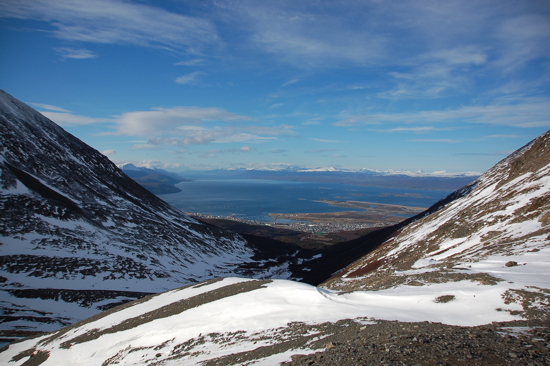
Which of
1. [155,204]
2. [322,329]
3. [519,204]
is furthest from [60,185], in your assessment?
[519,204]

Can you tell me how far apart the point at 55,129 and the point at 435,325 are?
122 meters

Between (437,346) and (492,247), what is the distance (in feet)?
76.1

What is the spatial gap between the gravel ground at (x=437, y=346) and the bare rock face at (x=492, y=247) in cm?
292

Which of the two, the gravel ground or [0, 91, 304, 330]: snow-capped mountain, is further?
[0, 91, 304, 330]: snow-capped mountain

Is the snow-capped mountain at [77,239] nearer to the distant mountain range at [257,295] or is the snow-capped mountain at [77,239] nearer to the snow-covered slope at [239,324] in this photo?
the distant mountain range at [257,295]

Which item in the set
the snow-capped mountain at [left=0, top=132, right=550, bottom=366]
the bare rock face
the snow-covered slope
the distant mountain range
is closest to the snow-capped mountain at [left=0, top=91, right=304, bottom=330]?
the distant mountain range

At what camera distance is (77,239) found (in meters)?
53.5

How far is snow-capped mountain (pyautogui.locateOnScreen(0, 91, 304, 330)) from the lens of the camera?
128 ft

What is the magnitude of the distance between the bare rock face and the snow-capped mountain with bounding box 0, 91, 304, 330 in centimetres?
3659

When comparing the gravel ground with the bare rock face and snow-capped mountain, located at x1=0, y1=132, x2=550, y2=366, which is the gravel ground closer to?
snow-capped mountain, located at x1=0, y1=132, x2=550, y2=366

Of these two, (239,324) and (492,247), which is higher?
(492,247)

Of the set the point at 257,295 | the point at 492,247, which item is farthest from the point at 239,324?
the point at 492,247

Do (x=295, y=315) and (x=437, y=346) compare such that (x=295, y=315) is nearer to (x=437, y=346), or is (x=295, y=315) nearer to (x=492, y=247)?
(x=437, y=346)

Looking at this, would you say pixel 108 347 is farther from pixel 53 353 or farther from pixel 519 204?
pixel 519 204
